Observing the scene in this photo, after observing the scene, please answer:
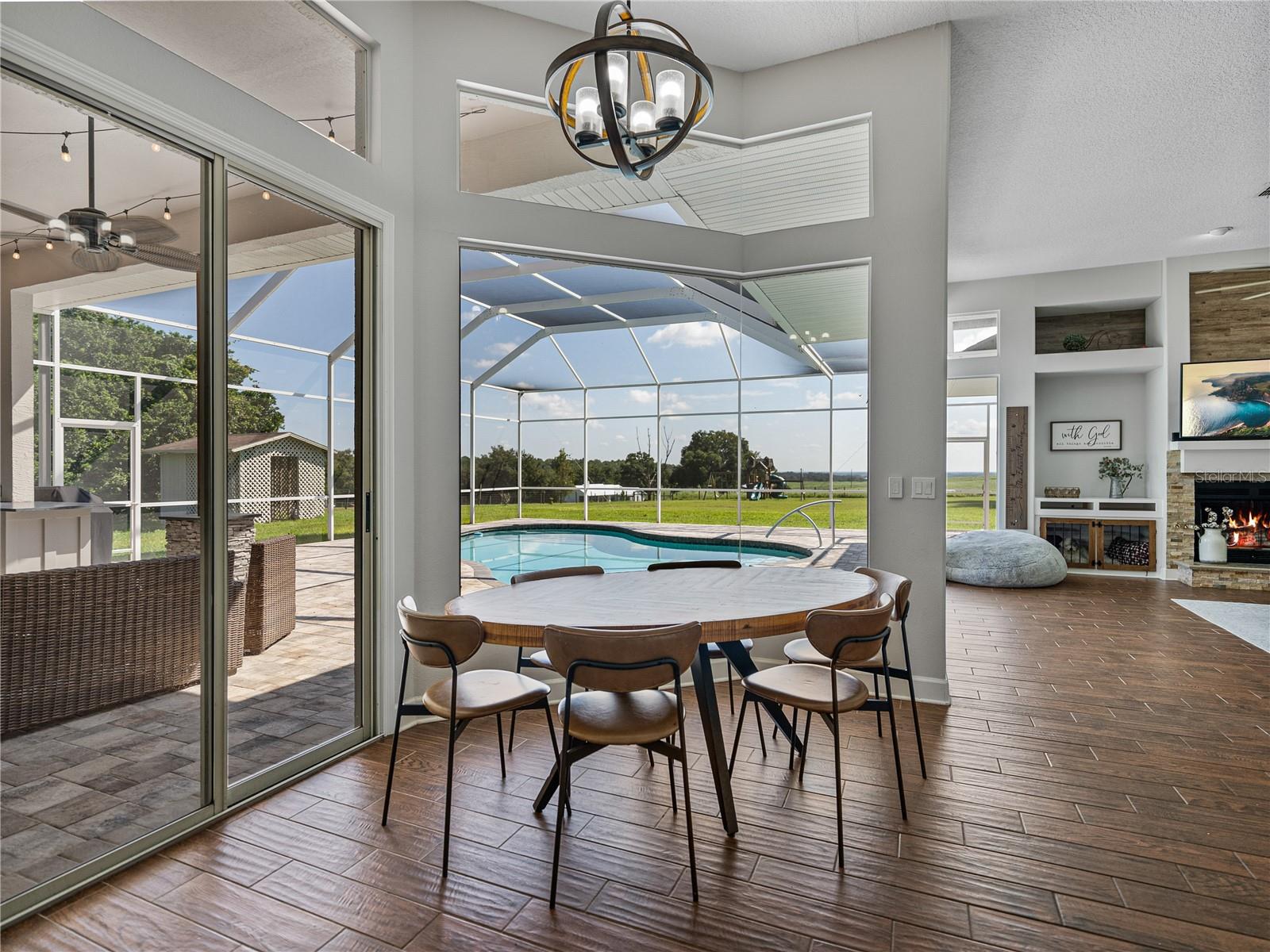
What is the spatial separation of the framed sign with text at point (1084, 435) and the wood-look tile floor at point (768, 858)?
6.17 m

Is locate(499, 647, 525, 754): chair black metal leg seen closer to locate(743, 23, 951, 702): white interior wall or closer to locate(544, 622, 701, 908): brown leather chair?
locate(544, 622, 701, 908): brown leather chair

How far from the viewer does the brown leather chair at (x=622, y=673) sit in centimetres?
192

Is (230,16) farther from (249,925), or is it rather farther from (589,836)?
→ (589,836)

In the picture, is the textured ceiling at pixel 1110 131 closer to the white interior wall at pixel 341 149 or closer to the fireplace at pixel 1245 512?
the fireplace at pixel 1245 512

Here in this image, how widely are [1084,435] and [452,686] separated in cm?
915

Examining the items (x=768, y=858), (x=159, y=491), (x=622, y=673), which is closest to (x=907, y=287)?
(x=622, y=673)

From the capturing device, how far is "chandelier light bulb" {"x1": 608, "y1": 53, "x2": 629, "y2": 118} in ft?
6.86

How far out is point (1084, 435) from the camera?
8.61 metres

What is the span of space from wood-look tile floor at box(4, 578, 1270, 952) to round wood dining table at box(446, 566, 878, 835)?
270 mm

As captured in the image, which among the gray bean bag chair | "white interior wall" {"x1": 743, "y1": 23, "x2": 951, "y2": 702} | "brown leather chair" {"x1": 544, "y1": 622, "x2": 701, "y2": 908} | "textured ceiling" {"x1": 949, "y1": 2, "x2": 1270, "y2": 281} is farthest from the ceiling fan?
the gray bean bag chair

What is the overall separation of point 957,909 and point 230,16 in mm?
3923

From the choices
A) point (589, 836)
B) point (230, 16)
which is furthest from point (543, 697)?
point (230, 16)

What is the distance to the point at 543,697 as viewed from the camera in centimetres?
239

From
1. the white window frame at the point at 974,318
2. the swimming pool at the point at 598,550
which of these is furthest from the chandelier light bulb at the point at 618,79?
the white window frame at the point at 974,318
